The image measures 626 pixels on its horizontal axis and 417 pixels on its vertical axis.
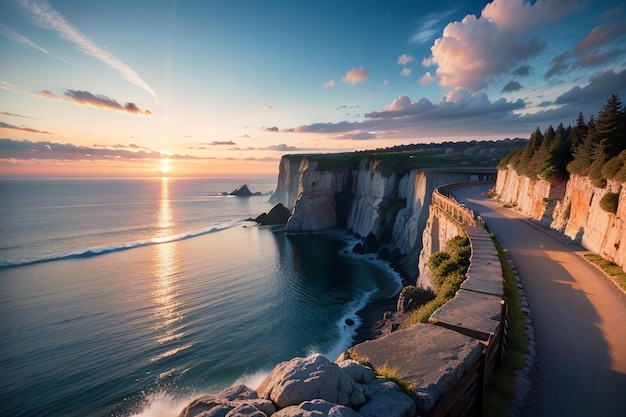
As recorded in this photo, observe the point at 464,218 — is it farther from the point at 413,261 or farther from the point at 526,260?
the point at 413,261

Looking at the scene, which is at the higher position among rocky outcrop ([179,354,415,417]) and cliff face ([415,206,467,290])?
rocky outcrop ([179,354,415,417])

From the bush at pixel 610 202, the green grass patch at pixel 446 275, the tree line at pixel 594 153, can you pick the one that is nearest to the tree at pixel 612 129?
the tree line at pixel 594 153

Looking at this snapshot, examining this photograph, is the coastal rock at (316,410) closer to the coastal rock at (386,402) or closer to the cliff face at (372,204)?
the coastal rock at (386,402)

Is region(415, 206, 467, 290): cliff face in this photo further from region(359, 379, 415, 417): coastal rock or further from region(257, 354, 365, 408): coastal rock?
region(257, 354, 365, 408): coastal rock

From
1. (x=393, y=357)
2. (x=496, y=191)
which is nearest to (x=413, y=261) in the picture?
(x=496, y=191)

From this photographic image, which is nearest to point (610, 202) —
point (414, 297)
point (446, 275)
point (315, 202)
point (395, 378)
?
point (446, 275)

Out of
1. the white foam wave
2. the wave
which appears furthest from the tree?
the wave
